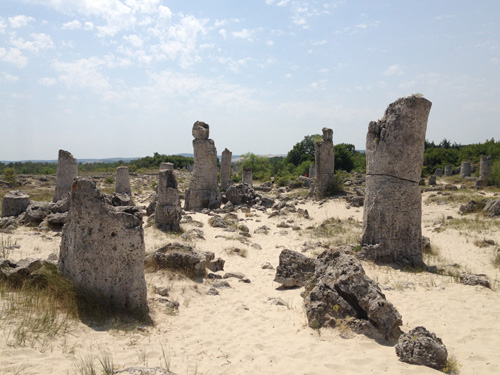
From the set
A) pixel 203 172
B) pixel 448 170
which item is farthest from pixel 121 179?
pixel 448 170

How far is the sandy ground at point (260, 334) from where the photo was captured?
12.1 feet

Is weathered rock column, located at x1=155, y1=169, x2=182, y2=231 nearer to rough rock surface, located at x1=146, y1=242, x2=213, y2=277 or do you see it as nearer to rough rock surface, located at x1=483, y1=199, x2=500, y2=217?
rough rock surface, located at x1=146, y1=242, x2=213, y2=277

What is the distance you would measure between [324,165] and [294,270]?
14397 mm

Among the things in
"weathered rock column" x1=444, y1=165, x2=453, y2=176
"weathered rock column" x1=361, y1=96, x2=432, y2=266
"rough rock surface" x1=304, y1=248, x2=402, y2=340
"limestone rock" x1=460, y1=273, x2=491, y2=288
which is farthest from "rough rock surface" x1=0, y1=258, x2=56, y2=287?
"weathered rock column" x1=444, y1=165, x2=453, y2=176

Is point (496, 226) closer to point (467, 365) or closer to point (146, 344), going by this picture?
point (467, 365)

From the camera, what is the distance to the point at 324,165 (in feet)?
67.4

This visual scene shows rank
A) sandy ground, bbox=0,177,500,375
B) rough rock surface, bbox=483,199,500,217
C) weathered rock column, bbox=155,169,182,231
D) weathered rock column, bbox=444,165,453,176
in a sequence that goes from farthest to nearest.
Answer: weathered rock column, bbox=444,165,453,176 → rough rock surface, bbox=483,199,500,217 → weathered rock column, bbox=155,169,182,231 → sandy ground, bbox=0,177,500,375

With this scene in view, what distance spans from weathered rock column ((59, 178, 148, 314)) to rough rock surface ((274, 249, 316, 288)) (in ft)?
8.94

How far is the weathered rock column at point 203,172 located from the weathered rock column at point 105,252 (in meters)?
11.7

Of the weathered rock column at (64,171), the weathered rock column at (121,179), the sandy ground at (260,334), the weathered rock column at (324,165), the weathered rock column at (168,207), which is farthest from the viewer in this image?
the weathered rock column at (324,165)

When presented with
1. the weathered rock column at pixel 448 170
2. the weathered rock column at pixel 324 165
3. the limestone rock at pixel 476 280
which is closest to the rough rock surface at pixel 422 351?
the limestone rock at pixel 476 280

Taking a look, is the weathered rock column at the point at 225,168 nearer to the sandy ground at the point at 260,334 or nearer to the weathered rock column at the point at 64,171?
the weathered rock column at the point at 64,171

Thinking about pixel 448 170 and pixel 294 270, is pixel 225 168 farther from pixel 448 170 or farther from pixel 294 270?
pixel 448 170

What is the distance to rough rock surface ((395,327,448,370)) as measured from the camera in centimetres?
381
